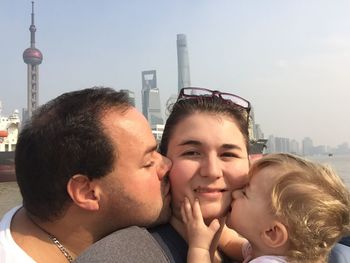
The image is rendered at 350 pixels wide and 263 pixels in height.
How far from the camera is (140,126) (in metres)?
2.09

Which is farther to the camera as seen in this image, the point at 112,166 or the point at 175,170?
the point at 175,170

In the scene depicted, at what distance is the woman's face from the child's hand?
5cm

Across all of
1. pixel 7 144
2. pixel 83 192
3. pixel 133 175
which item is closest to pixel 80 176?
pixel 83 192

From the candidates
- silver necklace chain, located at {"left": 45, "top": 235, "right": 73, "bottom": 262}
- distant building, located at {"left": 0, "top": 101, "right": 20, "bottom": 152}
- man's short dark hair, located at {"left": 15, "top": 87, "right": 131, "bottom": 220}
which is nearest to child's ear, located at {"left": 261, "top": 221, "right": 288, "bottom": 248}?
man's short dark hair, located at {"left": 15, "top": 87, "right": 131, "bottom": 220}

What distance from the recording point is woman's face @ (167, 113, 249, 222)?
2143 millimetres

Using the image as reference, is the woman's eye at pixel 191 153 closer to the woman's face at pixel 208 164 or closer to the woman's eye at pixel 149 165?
the woman's face at pixel 208 164

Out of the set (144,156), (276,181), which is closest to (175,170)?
(144,156)

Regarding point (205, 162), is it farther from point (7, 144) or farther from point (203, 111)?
point (7, 144)

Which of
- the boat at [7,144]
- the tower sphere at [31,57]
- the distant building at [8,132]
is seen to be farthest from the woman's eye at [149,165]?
the tower sphere at [31,57]

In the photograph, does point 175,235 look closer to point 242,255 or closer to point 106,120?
point 242,255

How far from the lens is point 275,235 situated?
1.93m

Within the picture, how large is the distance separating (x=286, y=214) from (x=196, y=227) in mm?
446

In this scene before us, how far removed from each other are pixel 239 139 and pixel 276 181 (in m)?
0.40

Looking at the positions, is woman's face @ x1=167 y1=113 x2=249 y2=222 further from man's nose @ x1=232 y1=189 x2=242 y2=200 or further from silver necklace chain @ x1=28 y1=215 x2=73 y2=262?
silver necklace chain @ x1=28 y1=215 x2=73 y2=262
